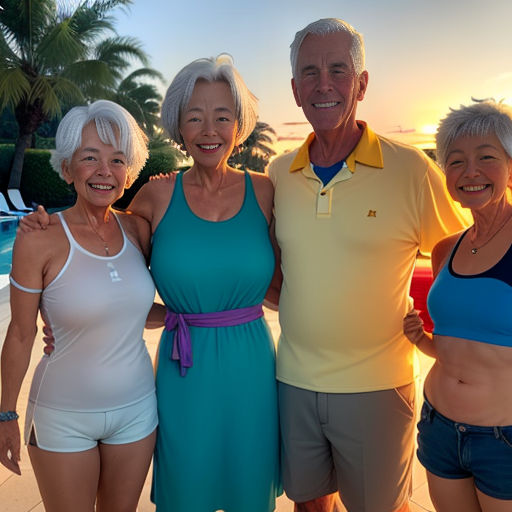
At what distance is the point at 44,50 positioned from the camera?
722 inches

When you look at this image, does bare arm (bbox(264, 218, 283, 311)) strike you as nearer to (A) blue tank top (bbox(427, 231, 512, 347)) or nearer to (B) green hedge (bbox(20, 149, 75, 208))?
(A) blue tank top (bbox(427, 231, 512, 347))

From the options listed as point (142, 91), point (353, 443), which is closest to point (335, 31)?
point (353, 443)

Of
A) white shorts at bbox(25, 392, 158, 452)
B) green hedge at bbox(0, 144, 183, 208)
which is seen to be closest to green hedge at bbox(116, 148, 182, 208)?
green hedge at bbox(0, 144, 183, 208)

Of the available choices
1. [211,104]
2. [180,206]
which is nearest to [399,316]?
[180,206]

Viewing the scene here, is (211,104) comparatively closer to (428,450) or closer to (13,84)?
(428,450)

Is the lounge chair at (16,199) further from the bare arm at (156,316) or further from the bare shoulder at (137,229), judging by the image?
the bare shoulder at (137,229)

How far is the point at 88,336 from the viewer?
1.75 m

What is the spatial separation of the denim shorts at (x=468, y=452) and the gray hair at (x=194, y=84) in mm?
1311

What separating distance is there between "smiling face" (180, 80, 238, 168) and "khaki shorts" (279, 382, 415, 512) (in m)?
0.98

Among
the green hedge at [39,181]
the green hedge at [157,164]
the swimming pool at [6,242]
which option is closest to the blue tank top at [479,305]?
the swimming pool at [6,242]

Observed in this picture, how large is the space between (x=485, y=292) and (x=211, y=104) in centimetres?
120

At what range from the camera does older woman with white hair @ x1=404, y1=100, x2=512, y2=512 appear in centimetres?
154

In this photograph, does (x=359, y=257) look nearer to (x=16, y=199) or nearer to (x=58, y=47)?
(x=16, y=199)

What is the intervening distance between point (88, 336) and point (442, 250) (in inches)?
50.3
